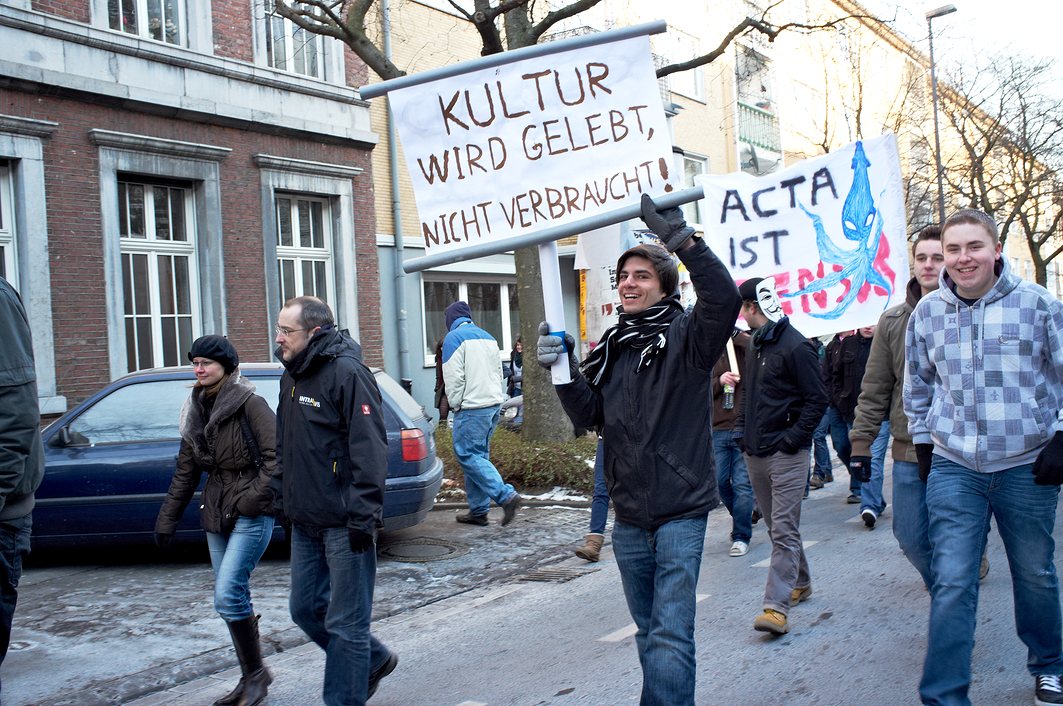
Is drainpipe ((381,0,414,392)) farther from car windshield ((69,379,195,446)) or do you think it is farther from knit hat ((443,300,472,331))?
car windshield ((69,379,195,446))

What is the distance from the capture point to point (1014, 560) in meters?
4.13

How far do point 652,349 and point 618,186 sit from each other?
79 centimetres

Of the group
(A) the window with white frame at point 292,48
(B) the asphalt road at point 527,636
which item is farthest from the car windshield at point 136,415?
(A) the window with white frame at point 292,48

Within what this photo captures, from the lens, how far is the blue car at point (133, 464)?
7.77 m

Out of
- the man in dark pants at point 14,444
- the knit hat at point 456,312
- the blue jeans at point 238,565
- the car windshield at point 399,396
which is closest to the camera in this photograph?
the man in dark pants at point 14,444

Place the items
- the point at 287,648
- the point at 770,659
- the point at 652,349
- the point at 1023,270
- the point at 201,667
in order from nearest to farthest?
the point at 652,349 < the point at 770,659 < the point at 201,667 < the point at 287,648 < the point at 1023,270

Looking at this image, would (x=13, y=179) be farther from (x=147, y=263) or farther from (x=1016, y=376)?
(x=1016, y=376)

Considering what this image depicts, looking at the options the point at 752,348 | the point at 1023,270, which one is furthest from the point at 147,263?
the point at 1023,270

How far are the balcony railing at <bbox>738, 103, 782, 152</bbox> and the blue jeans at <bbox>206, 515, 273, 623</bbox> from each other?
26.7 m

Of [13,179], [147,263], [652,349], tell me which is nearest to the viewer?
[652,349]

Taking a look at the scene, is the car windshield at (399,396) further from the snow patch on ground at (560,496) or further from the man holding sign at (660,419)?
the man holding sign at (660,419)

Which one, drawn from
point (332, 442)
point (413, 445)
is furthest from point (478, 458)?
point (332, 442)

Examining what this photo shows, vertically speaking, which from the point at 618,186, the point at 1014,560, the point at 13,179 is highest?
the point at 13,179

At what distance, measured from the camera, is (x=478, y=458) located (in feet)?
30.3
